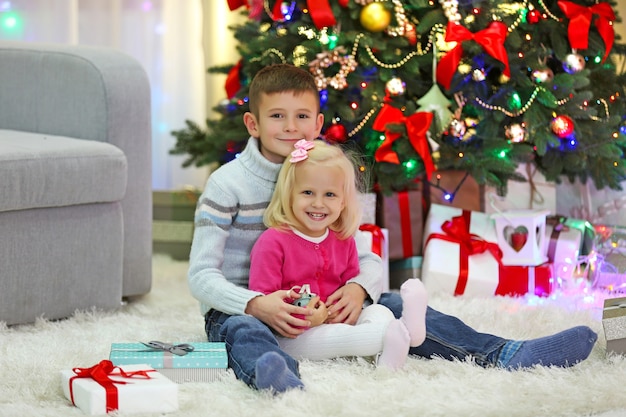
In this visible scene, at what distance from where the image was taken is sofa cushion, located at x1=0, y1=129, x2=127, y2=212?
232 centimetres

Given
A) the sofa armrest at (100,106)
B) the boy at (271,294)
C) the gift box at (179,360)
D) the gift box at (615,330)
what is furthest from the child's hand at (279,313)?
the sofa armrest at (100,106)

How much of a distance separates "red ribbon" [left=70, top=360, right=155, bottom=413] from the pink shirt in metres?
0.39

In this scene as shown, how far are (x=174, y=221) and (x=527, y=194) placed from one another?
1292 mm

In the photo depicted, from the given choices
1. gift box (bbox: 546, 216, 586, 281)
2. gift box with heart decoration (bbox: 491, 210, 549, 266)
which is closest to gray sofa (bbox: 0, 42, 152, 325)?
gift box with heart decoration (bbox: 491, 210, 549, 266)

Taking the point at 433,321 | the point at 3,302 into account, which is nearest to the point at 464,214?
the point at 433,321

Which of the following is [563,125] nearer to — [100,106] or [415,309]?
[415,309]

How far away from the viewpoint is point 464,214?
2.97 meters

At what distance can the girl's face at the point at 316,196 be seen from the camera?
81.6 inches

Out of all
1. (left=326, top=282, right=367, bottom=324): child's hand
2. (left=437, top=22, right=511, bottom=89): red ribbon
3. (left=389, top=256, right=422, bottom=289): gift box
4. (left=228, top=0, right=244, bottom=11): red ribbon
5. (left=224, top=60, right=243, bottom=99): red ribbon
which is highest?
(left=228, top=0, right=244, bottom=11): red ribbon

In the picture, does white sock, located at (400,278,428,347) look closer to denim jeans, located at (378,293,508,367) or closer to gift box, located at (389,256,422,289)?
denim jeans, located at (378,293,508,367)

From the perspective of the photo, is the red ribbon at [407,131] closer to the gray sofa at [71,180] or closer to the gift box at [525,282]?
the gift box at [525,282]

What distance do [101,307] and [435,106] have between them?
3.68 ft

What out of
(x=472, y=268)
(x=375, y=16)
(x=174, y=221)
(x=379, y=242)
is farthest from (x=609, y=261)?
(x=174, y=221)

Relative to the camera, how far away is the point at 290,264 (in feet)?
6.73
